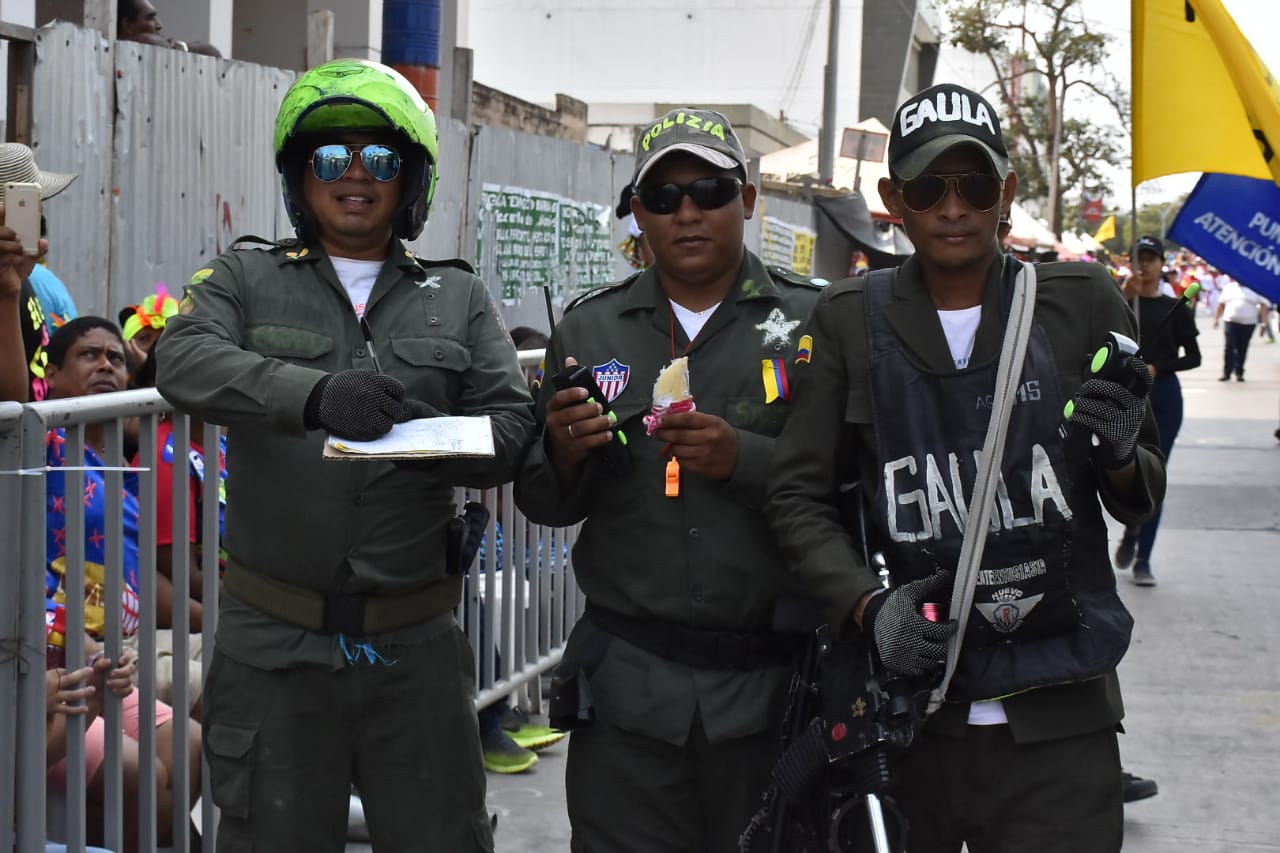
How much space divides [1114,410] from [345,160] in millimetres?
1657

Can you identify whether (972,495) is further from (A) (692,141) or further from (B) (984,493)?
(A) (692,141)

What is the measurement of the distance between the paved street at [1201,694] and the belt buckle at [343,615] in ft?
6.55

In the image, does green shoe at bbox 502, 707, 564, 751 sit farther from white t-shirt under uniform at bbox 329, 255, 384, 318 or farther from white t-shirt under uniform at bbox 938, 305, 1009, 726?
white t-shirt under uniform at bbox 938, 305, 1009, 726

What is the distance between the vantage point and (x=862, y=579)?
2.85 metres

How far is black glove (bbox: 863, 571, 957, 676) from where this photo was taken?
2678 mm

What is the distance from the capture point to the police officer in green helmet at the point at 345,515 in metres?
3.18

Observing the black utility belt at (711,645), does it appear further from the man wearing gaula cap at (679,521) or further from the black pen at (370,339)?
the black pen at (370,339)

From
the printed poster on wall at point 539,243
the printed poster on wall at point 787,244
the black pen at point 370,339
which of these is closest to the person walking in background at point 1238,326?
the printed poster on wall at point 787,244

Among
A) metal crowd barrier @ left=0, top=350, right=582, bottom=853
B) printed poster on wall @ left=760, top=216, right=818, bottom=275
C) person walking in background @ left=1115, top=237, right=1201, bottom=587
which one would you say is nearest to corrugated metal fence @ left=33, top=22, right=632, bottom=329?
metal crowd barrier @ left=0, top=350, right=582, bottom=853

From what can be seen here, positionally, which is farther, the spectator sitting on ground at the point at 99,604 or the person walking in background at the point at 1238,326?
the person walking in background at the point at 1238,326

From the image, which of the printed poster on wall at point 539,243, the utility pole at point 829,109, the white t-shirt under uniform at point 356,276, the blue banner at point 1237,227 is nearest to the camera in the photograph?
the white t-shirt under uniform at point 356,276

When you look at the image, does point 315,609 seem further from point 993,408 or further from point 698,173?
point 993,408

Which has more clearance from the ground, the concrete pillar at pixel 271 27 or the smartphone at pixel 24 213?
the concrete pillar at pixel 271 27

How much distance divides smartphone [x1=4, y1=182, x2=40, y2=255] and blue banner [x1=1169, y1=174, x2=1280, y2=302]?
3653 millimetres
